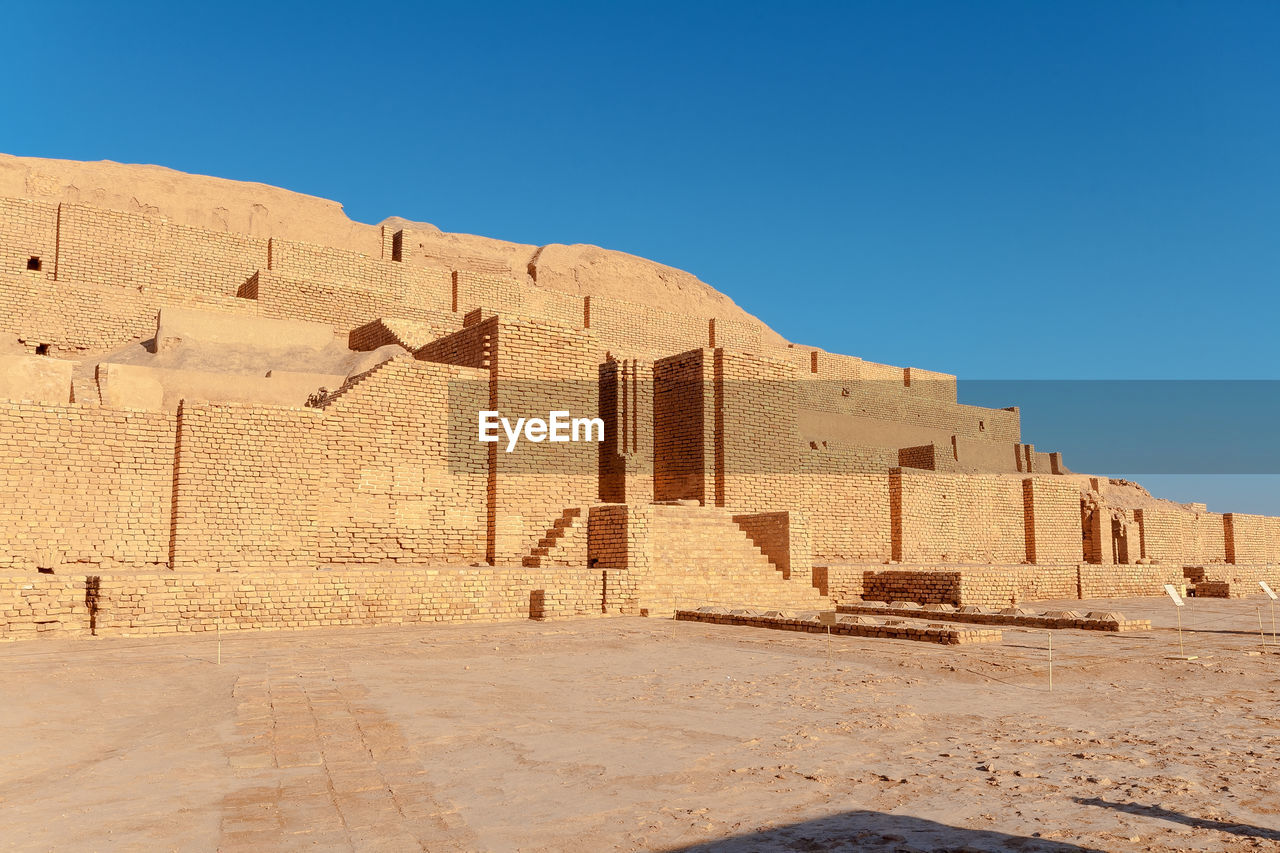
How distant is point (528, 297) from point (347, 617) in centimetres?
1533

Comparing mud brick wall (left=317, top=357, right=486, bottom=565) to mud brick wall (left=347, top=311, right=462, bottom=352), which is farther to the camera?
mud brick wall (left=347, top=311, right=462, bottom=352)

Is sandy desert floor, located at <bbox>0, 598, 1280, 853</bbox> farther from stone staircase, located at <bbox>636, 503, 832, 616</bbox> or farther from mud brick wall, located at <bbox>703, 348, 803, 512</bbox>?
mud brick wall, located at <bbox>703, 348, 803, 512</bbox>

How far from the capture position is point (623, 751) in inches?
186

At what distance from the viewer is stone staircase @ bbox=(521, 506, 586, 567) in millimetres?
13727

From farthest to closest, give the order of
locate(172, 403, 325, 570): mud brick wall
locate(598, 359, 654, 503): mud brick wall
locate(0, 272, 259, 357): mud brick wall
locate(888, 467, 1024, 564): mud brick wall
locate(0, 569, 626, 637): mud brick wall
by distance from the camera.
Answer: locate(888, 467, 1024, 564): mud brick wall, locate(598, 359, 654, 503): mud brick wall, locate(0, 272, 259, 357): mud brick wall, locate(172, 403, 325, 570): mud brick wall, locate(0, 569, 626, 637): mud brick wall

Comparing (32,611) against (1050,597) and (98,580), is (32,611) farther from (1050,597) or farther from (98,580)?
(1050,597)

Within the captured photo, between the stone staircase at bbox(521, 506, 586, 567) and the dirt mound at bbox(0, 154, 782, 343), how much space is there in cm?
1310

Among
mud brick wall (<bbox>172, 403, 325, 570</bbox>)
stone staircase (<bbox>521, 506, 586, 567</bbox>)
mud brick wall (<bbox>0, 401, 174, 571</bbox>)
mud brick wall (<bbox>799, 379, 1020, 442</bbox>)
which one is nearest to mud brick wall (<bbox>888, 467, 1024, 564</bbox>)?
mud brick wall (<bbox>799, 379, 1020, 442</bbox>)

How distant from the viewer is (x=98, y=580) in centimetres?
935

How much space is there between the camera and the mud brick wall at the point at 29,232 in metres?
17.8

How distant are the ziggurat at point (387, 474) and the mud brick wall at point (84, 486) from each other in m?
0.02

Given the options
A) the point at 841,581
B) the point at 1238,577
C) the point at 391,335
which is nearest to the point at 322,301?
the point at 391,335

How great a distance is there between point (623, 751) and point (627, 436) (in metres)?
13.6

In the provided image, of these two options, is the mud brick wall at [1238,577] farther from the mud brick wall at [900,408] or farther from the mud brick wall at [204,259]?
the mud brick wall at [204,259]
